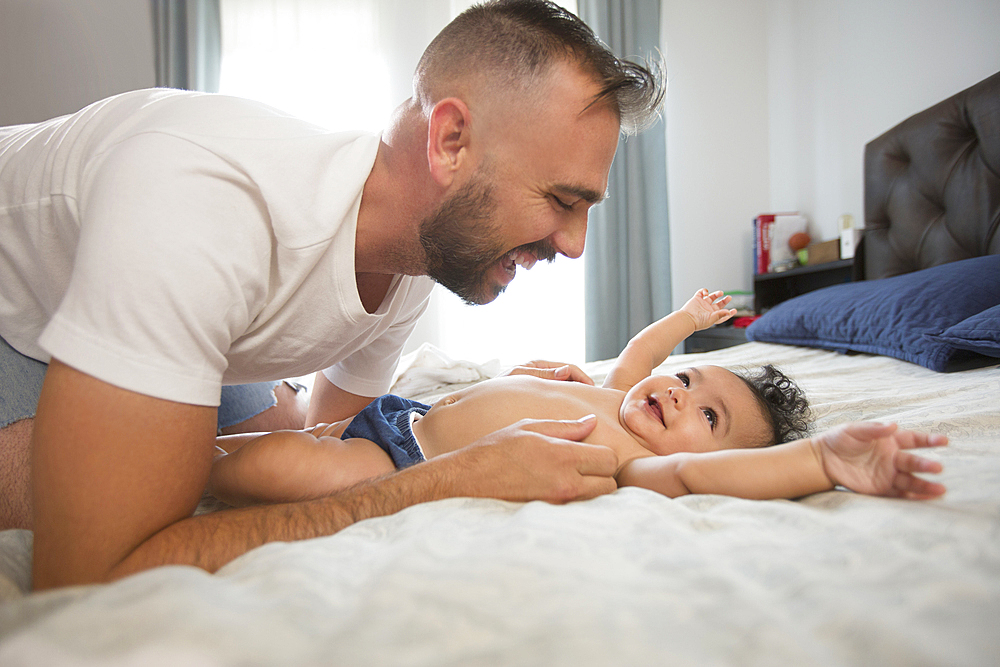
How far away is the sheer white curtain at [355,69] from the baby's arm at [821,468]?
2.94 metres

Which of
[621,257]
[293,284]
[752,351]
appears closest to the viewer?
[293,284]

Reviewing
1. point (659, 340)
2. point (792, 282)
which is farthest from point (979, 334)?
point (792, 282)

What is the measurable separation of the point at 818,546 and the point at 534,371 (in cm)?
98

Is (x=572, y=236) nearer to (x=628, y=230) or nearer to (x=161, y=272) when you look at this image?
(x=161, y=272)

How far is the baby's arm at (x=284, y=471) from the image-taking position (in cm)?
92

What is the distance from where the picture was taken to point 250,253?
0.84 m

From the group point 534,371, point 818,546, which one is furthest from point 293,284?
point 818,546

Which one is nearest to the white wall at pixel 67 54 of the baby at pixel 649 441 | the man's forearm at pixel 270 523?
the baby at pixel 649 441

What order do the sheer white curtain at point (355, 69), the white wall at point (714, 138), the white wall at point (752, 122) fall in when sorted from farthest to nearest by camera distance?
the white wall at point (714, 138) → the sheer white curtain at point (355, 69) → the white wall at point (752, 122)

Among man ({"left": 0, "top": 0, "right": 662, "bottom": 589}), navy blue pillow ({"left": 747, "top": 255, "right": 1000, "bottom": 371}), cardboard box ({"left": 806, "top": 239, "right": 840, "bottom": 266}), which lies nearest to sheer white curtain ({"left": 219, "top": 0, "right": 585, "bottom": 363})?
cardboard box ({"left": 806, "top": 239, "right": 840, "bottom": 266})

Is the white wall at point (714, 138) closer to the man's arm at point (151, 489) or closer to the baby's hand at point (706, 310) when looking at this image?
the baby's hand at point (706, 310)

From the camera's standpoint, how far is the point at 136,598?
0.42 meters

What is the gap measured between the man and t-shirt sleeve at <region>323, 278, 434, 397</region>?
0.35 ft

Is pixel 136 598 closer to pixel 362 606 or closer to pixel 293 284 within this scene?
pixel 362 606
